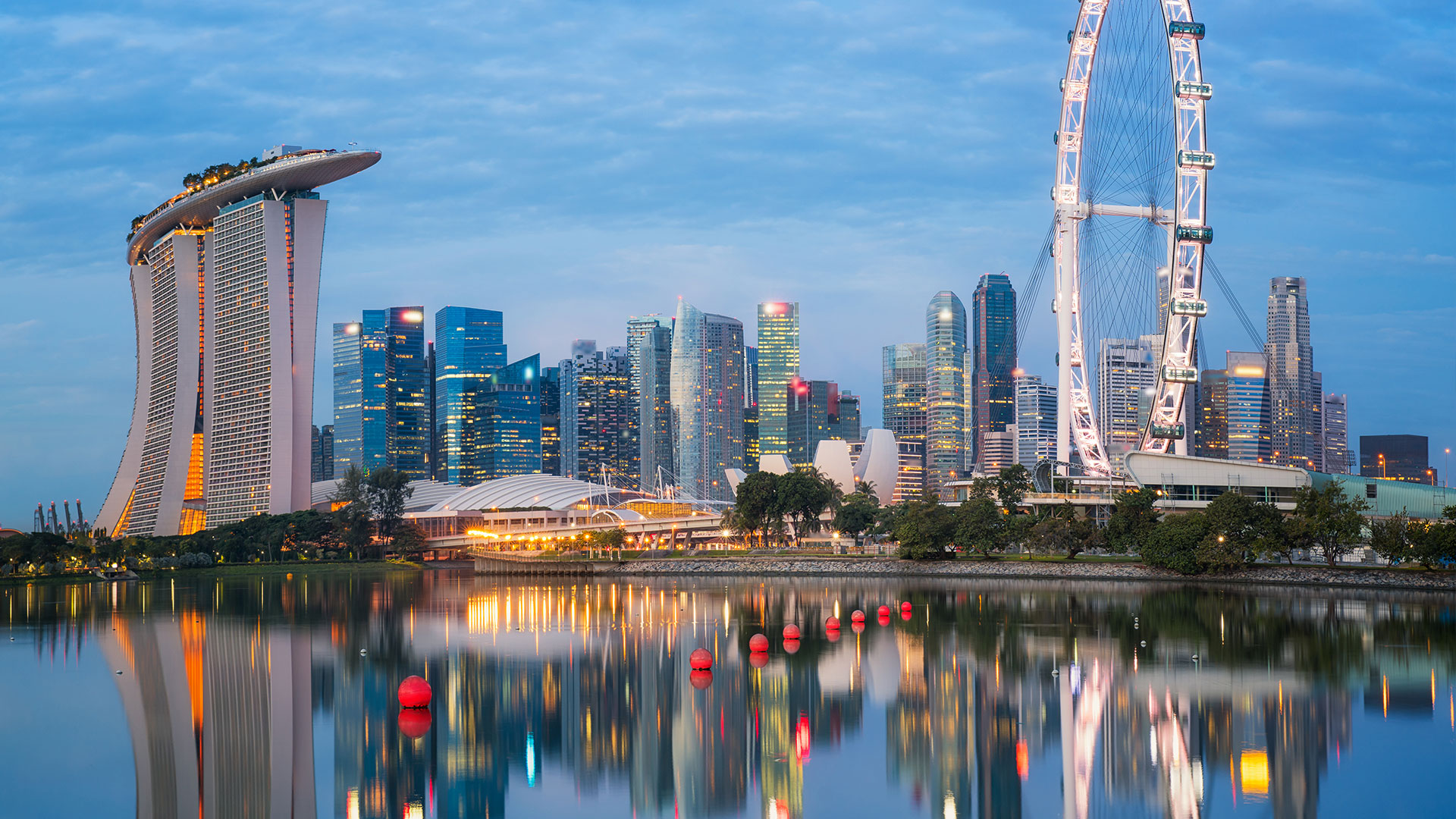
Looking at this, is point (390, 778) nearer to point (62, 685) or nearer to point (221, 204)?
point (62, 685)

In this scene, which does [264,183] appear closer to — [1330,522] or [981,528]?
[981,528]

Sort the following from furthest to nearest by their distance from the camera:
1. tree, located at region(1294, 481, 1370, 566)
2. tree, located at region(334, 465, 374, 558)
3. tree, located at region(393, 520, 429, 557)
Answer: tree, located at region(393, 520, 429, 557) < tree, located at region(334, 465, 374, 558) < tree, located at region(1294, 481, 1370, 566)

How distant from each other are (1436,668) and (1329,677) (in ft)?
16.1

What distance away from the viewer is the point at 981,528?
10269 cm

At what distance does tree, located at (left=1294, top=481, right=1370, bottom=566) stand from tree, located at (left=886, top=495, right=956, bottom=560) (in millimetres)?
28477

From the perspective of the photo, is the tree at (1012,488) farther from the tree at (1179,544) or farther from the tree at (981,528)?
the tree at (1179,544)

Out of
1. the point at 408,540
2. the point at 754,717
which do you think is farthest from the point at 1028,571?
the point at 408,540

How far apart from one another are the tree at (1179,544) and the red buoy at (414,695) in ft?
207

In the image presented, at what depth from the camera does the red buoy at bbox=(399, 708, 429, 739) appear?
35438mm

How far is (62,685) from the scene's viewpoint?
152ft

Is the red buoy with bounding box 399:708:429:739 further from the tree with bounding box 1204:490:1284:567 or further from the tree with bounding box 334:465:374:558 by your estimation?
the tree with bounding box 334:465:374:558

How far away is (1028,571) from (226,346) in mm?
123562

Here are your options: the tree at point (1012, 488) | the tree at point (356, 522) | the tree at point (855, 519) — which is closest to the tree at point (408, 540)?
the tree at point (356, 522)

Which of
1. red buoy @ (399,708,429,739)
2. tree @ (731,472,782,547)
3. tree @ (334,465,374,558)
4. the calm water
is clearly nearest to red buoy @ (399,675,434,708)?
red buoy @ (399,708,429,739)
